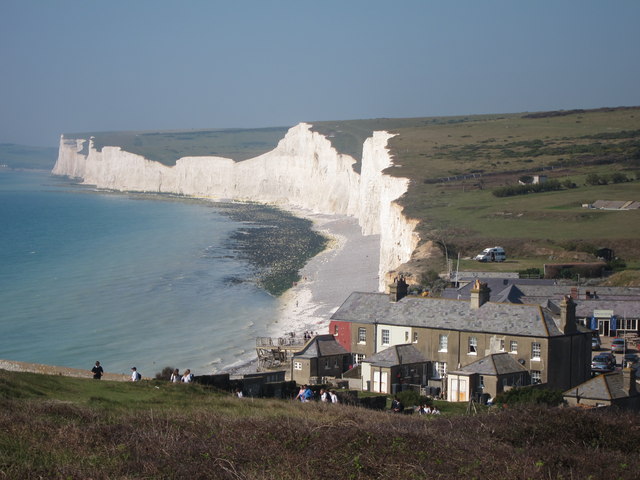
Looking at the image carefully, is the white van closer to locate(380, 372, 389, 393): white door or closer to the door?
locate(380, 372, 389, 393): white door

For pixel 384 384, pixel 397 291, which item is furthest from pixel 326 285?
pixel 384 384

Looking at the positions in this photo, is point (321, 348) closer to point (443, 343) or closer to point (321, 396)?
point (443, 343)

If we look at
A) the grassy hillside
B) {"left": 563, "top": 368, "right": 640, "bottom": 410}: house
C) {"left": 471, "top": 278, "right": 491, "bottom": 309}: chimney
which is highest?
the grassy hillside

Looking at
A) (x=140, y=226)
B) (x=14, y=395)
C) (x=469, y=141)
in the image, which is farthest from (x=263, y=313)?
(x=469, y=141)

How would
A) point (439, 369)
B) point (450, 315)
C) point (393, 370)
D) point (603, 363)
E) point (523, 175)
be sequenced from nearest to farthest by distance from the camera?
point (393, 370) → point (439, 369) → point (450, 315) → point (603, 363) → point (523, 175)

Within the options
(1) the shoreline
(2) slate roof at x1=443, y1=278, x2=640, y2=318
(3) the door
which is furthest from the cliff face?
(3) the door
